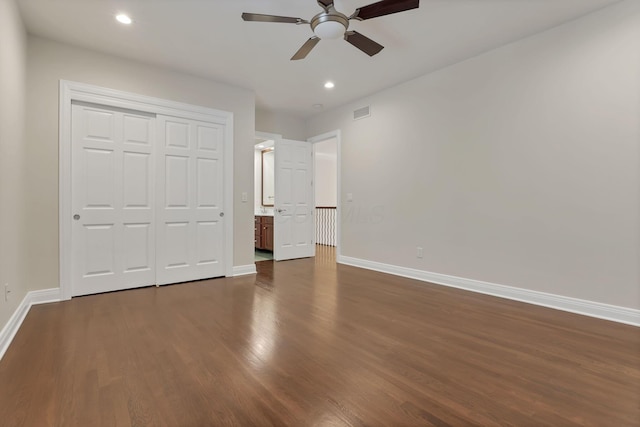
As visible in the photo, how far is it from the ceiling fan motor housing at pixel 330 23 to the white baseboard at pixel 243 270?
3294 millimetres

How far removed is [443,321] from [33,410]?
9.32 feet

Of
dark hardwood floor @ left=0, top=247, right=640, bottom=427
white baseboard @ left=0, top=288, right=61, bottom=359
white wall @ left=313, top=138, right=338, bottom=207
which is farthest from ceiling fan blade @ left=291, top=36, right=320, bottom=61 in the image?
white wall @ left=313, top=138, right=338, bottom=207

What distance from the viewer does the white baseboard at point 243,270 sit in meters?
4.55

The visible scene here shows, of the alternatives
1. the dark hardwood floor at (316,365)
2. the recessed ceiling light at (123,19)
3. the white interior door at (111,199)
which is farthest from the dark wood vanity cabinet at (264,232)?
the recessed ceiling light at (123,19)

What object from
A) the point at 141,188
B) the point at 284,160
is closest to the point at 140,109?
the point at 141,188

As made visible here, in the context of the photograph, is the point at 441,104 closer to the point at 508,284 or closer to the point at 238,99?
the point at 508,284

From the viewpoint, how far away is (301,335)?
2434mm

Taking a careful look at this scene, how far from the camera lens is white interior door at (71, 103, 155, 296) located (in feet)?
11.4

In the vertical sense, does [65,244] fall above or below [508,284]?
above

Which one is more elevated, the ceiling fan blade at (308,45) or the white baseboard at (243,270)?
the ceiling fan blade at (308,45)

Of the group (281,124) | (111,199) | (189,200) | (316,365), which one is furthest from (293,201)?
(316,365)

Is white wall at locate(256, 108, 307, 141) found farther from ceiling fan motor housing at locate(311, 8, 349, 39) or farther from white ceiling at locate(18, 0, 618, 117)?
ceiling fan motor housing at locate(311, 8, 349, 39)

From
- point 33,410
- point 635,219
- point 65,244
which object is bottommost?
point 33,410

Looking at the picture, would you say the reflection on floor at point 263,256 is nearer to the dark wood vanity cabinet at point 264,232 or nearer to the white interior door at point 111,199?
the dark wood vanity cabinet at point 264,232
